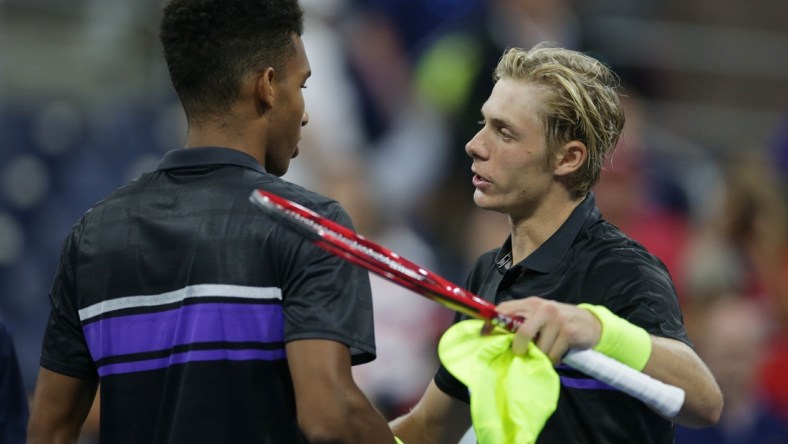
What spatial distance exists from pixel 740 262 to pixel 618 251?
464 centimetres

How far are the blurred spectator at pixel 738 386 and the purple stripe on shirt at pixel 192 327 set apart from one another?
12.2ft

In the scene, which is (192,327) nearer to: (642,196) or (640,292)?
(640,292)

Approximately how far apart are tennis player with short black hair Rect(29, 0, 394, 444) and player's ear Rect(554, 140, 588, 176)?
2.27 ft

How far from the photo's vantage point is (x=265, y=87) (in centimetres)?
319

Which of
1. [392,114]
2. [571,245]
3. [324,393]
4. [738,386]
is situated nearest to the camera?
[324,393]

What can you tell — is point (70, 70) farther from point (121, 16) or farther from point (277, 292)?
point (277, 292)

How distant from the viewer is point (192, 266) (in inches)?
121

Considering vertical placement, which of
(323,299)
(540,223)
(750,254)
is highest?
(540,223)

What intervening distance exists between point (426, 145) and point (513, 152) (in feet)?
15.8

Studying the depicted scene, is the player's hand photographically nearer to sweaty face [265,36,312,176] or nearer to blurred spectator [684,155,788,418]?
sweaty face [265,36,312,176]

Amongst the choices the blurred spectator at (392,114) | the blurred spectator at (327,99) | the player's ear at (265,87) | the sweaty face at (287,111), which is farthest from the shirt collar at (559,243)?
the blurred spectator at (392,114)

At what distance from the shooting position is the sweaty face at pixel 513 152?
11.6 ft

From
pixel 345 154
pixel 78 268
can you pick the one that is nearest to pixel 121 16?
pixel 345 154

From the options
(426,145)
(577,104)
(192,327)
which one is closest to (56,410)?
(192,327)
